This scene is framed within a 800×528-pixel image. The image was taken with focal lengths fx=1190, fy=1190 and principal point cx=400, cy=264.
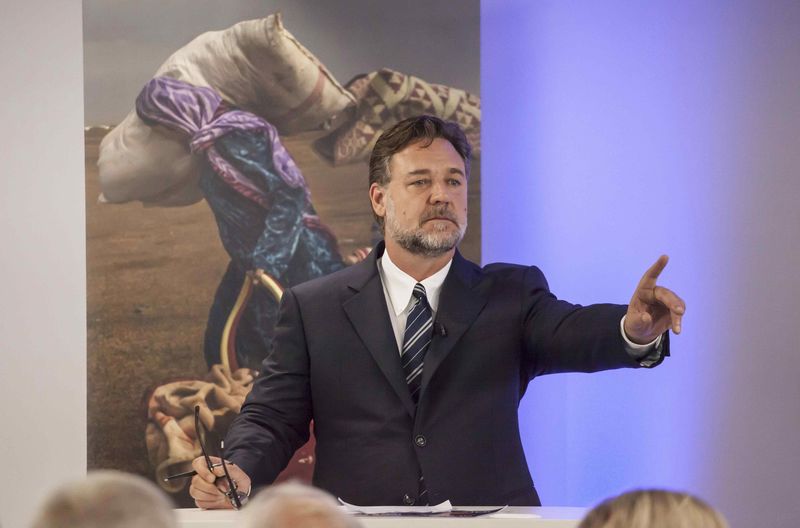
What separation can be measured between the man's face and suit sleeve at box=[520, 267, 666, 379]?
0.28m

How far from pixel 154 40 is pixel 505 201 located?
1.44 metres

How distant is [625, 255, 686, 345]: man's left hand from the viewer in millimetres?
2760

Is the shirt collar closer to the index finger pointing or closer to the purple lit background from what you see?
the index finger pointing

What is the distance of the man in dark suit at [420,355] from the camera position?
3.07 meters

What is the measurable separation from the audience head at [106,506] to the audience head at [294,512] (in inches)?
4.0

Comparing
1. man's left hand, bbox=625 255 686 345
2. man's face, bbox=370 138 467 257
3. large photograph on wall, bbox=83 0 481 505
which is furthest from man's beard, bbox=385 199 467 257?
large photograph on wall, bbox=83 0 481 505

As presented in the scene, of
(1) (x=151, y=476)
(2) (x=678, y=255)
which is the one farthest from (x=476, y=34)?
(1) (x=151, y=476)

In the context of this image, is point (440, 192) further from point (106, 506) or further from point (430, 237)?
point (106, 506)

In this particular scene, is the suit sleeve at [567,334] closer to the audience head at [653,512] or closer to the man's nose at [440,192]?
the man's nose at [440,192]

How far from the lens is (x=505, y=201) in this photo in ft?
14.8

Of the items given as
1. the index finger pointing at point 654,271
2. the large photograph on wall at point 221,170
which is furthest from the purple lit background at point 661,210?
the index finger pointing at point 654,271

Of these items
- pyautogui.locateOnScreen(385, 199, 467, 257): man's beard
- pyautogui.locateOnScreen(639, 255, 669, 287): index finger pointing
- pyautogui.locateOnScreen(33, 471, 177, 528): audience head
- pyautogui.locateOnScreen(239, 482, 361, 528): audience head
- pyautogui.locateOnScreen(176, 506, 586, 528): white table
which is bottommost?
pyautogui.locateOnScreen(176, 506, 586, 528): white table

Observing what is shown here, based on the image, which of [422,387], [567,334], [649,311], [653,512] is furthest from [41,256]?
[653,512]

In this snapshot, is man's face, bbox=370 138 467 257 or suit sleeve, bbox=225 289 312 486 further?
man's face, bbox=370 138 467 257
